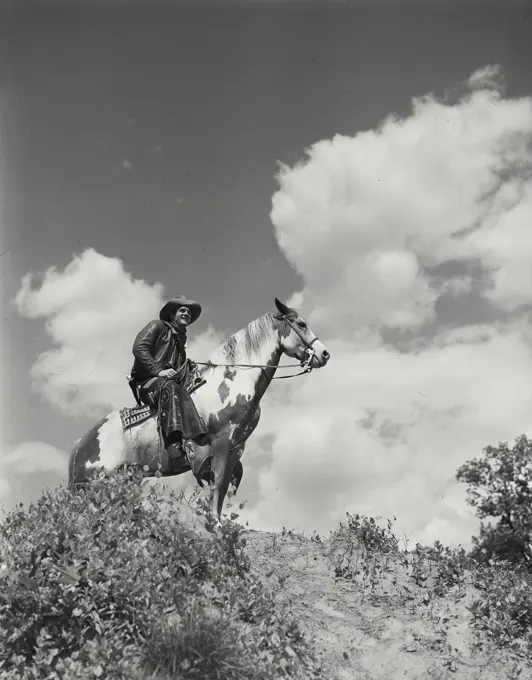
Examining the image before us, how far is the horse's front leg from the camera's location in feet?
33.7

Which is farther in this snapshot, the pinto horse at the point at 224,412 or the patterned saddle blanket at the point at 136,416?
the patterned saddle blanket at the point at 136,416

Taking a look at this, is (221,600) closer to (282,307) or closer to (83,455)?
(83,455)

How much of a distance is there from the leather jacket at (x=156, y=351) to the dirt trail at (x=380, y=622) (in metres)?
3.18

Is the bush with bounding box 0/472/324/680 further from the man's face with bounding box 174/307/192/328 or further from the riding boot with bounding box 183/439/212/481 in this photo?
the man's face with bounding box 174/307/192/328

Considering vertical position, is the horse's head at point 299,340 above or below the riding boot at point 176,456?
above

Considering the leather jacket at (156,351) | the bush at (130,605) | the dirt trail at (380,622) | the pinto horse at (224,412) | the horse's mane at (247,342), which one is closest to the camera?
the bush at (130,605)

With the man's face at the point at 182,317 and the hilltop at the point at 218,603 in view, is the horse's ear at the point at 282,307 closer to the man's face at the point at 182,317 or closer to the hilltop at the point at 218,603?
the man's face at the point at 182,317

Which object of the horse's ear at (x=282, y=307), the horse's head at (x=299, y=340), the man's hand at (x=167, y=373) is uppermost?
the horse's ear at (x=282, y=307)

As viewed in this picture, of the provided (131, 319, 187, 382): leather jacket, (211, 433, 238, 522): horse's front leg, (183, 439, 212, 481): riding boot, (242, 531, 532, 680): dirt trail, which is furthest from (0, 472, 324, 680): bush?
(131, 319, 187, 382): leather jacket

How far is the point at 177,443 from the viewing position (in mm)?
10570

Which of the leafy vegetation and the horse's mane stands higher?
the horse's mane

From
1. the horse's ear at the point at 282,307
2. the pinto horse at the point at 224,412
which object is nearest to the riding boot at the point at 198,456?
the pinto horse at the point at 224,412

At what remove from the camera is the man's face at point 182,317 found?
455 inches

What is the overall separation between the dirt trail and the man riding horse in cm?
182
